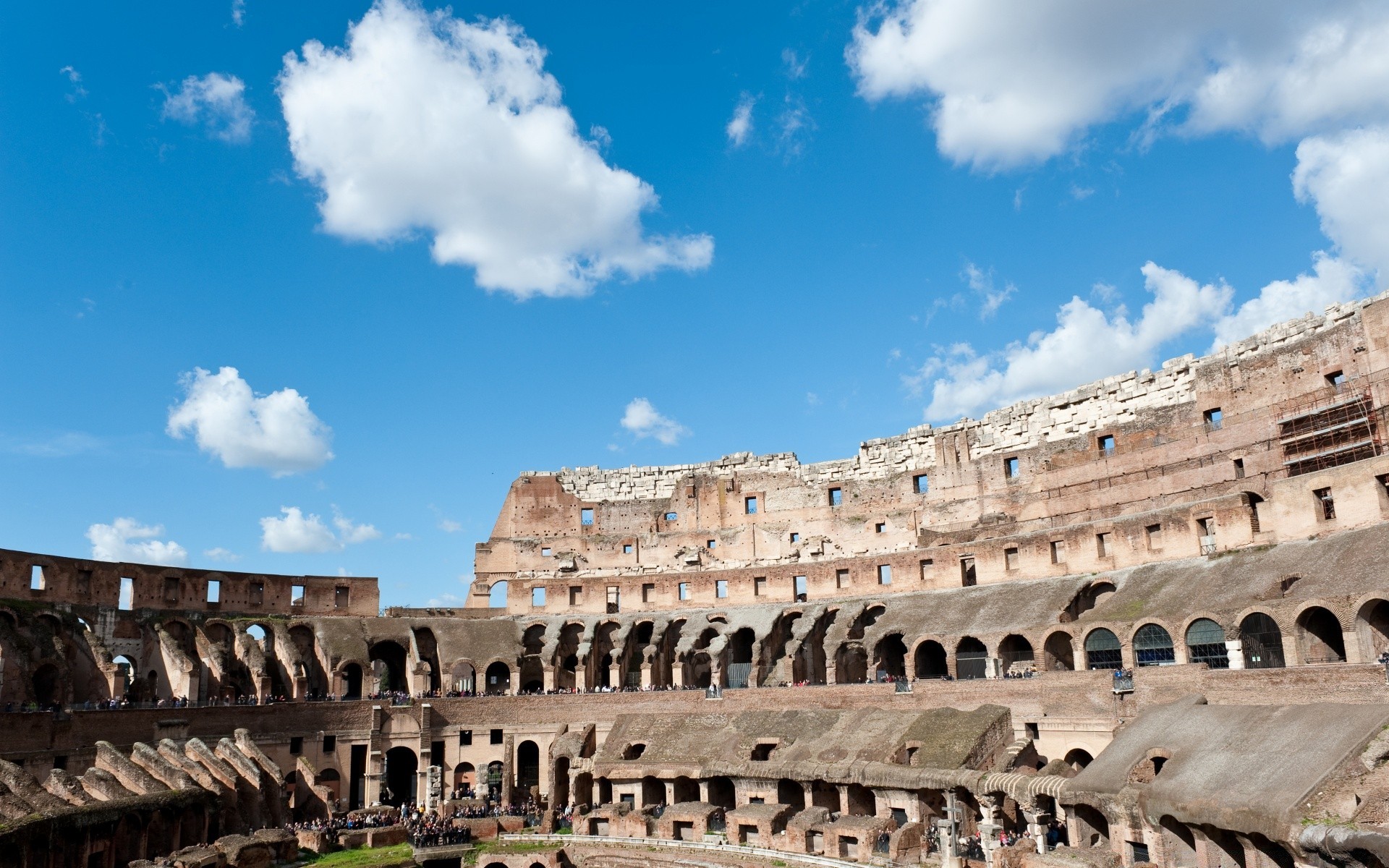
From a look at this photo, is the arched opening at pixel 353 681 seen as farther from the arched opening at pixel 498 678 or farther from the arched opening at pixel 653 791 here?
the arched opening at pixel 653 791

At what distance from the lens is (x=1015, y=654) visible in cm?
4106

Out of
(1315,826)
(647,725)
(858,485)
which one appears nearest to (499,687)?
(647,725)

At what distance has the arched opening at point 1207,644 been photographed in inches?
1280

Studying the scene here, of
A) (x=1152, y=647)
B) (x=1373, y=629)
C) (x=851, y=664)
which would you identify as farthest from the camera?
(x=851, y=664)

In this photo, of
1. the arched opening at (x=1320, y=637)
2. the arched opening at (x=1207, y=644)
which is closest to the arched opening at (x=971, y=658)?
the arched opening at (x=1207, y=644)

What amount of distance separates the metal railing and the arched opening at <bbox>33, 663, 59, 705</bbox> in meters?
20.3

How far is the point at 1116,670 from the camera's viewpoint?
1382 inches

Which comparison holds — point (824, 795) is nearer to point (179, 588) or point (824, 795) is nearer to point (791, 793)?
point (791, 793)

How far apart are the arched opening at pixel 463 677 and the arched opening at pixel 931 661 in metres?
22.4

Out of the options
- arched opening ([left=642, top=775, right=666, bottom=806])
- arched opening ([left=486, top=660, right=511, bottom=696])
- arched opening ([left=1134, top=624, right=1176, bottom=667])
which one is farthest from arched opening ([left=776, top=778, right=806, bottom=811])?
arched opening ([left=486, top=660, right=511, bottom=696])

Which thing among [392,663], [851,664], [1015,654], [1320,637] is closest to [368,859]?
[392,663]

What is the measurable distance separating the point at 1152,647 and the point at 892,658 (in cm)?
1435

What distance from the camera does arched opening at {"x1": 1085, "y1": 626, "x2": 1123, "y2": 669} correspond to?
36062 millimetres

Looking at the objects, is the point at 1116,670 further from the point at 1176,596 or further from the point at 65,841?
the point at 65,841
